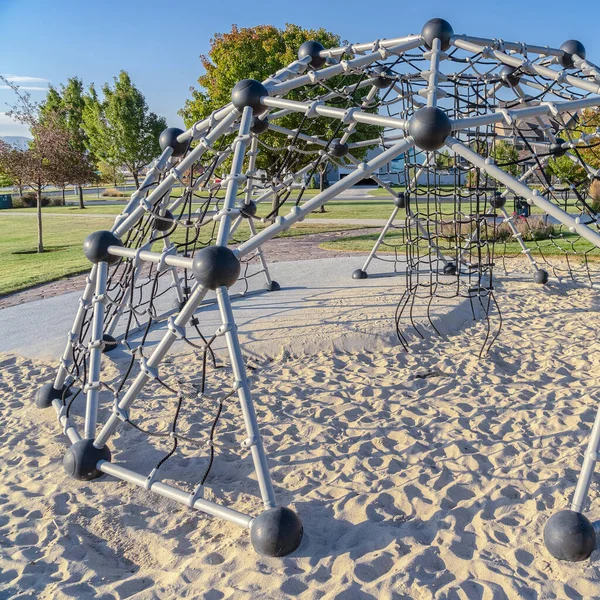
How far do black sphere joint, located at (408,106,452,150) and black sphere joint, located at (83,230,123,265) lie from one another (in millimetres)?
2046

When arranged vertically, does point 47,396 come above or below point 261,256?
below

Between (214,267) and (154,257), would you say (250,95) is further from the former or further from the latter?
(214,267)

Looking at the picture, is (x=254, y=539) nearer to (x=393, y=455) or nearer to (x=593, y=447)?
(x=393, y=455)

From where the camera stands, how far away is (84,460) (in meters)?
3.39

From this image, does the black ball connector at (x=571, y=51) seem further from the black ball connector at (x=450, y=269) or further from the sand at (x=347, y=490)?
the black ball connector at (x=450, y=269)

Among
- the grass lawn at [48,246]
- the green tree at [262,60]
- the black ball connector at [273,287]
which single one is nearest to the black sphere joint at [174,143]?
the black ball connector at [273,287]

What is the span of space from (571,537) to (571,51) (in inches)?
193

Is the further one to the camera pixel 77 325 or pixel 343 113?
pixel 77 325

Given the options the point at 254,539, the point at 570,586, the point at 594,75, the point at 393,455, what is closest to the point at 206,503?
the point at 254,539

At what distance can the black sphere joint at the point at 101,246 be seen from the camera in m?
3.71

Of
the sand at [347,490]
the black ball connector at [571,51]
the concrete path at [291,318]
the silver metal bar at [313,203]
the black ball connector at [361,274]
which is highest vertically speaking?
the black ball connector at [571,51]

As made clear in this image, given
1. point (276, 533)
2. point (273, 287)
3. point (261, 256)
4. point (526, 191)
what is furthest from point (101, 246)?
point (273, 287)

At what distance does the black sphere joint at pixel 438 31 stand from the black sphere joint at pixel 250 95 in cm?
185

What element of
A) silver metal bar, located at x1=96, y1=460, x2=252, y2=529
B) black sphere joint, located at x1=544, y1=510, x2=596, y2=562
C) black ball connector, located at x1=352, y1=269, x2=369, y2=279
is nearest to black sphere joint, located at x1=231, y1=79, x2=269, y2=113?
silver metal bar, located at x1=96, y1=460, x2=252, y2=529
